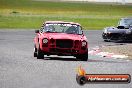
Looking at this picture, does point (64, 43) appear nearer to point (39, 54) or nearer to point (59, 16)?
point (39, 54)

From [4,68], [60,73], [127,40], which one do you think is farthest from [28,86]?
[127,40]

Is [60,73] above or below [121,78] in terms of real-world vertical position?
below

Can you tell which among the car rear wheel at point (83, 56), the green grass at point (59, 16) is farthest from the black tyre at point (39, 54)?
the green grass at point (59, 16)

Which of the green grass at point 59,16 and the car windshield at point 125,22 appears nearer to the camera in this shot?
the car windshield at point 125,22

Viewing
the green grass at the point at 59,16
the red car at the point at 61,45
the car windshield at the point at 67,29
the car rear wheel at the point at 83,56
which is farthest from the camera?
the green grass at the point at 59,16

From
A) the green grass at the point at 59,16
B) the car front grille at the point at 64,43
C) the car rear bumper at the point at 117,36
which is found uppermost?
the car front grille at the point at 64,43

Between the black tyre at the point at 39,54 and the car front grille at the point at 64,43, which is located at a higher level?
the car front grille at the point at 64,43

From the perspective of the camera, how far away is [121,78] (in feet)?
24.6

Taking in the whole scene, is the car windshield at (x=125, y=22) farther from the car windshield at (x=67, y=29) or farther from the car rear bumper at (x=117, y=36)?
the car windshield at (x=67, y=29)

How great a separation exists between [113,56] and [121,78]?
14.4m

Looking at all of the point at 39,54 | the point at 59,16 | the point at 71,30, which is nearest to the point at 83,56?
the point at 71,30

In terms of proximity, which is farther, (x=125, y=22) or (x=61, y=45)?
(x=125, y=22)

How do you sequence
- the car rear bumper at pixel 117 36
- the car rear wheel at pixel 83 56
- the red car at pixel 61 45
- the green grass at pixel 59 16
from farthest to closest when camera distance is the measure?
the green grass at pixel 59 16 → the car rear bumper at pixel 117 36 → the car rear wheel at pixel 83 56 → the red car at pixel 61 45

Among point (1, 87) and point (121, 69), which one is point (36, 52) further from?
point (1, 87)
